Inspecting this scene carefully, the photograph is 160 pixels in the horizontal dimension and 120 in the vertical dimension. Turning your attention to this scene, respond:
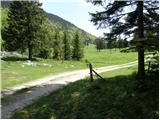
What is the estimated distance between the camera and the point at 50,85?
26.0 meters

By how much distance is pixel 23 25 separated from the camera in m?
49.8

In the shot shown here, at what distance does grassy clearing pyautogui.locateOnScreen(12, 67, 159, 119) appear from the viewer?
50.7 ft

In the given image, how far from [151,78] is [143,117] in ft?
11.0

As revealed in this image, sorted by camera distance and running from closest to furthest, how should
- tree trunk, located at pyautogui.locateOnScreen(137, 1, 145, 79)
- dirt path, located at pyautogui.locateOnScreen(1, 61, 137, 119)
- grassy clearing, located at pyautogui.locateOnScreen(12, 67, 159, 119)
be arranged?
grassy clearing, located at pyautogui.locateOnScreen(12, 67, 159, 119) < dirt path, located at pyautogui.locateOnScreen(1, 61, 137, 119) < tree trunk, located at pyautogui.locateOnScreen(137, 1, 145, 79)

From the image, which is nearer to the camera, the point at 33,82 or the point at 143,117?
the point at 143,117

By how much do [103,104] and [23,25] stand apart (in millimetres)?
35630

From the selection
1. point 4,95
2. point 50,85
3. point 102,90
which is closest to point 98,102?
point 102,90

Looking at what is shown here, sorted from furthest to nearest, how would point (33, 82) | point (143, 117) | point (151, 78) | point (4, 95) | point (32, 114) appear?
1. point (33, 82)
2. point (4, 95)
3. point (151, 78)
4. point (32, 114)
5. point (143, 117)

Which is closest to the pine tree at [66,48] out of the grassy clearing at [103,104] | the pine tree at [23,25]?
the pine tree at [23,25]

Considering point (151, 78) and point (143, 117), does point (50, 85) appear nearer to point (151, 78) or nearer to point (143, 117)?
point (151, 78)

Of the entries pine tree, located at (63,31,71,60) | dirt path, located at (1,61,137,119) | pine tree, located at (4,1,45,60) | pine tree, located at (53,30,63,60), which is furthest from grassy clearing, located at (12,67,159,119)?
pine tree, located at (53,30,63,60)

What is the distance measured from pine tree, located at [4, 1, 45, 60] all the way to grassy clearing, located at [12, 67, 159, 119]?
3195cm

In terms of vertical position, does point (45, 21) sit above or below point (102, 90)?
above

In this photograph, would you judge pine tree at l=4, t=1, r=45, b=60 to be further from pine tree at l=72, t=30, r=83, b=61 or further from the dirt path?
pine tree at l=72, t=30, r=83, b=61
